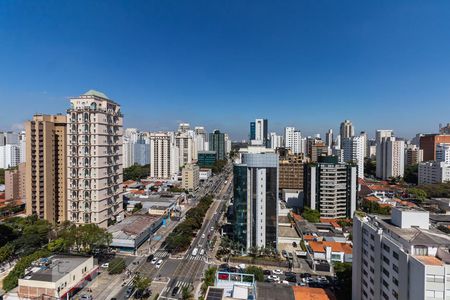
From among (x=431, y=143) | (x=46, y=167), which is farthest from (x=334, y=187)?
(x=431, y=143)

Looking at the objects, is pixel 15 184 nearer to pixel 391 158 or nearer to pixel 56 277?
pixel 56 277

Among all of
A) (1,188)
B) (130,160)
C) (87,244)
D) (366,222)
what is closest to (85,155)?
(87,244)

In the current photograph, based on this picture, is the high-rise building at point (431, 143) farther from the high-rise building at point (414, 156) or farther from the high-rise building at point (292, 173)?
the high-rise building at point (292, 173)

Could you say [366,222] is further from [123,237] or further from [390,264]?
[123,237]

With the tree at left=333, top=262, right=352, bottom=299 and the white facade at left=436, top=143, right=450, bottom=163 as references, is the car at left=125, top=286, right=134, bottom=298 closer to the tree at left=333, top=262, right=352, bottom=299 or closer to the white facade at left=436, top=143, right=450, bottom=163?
the tree at left=333, top=262, right=352, bottom=299

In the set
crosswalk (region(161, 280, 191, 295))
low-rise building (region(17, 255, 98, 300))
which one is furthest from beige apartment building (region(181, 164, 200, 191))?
crosswalk (region(161, 280, 191, 295))

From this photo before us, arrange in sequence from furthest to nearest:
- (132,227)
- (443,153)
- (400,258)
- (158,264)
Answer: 1. (443,153)
2. (132,227)
3. (158,264)
4. (400,258)
